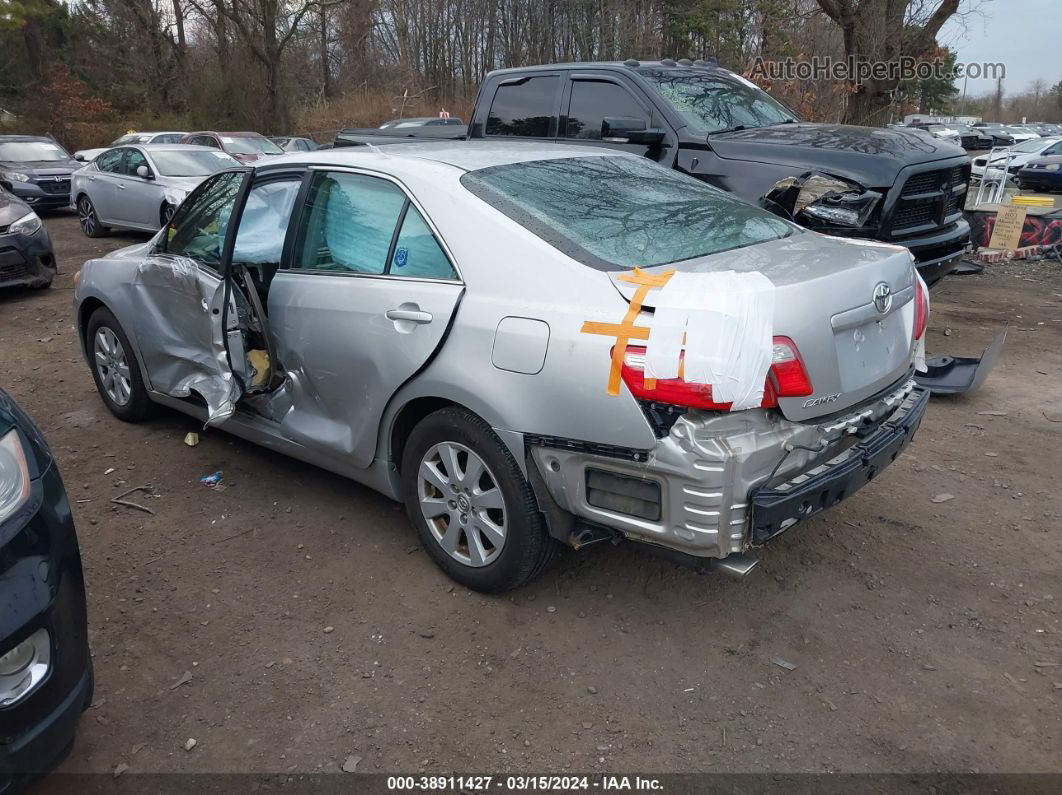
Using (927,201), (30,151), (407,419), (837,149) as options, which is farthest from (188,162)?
(407,419)

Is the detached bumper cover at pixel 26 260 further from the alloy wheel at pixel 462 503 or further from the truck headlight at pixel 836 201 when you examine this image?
the truck headlight at pixel 836 201

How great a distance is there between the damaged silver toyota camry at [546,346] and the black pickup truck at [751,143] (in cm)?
228

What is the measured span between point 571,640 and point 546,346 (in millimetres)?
1140

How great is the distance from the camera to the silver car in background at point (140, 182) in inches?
472

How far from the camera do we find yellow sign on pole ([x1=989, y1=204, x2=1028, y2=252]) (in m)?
10.7

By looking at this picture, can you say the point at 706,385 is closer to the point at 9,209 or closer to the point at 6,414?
the point at 6,414

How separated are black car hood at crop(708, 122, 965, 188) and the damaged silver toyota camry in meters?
2.37

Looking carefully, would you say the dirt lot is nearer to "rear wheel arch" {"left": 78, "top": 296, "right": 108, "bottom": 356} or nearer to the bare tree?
"rear wheel arch" {"left": 78, "top": 296, "right": 108, "bottom": 356}

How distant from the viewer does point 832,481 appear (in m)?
2.86

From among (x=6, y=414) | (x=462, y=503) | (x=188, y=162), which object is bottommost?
(x=462, y=503)

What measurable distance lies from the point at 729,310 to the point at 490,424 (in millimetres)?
948

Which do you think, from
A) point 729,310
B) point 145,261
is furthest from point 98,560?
point 729,310

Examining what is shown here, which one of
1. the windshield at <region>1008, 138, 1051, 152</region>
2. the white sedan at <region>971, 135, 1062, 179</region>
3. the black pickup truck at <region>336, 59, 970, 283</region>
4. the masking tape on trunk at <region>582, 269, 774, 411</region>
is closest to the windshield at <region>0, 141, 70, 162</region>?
the black pickup truck at <region>336, 59, 970, 283</region>

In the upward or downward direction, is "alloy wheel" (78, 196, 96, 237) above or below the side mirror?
below
